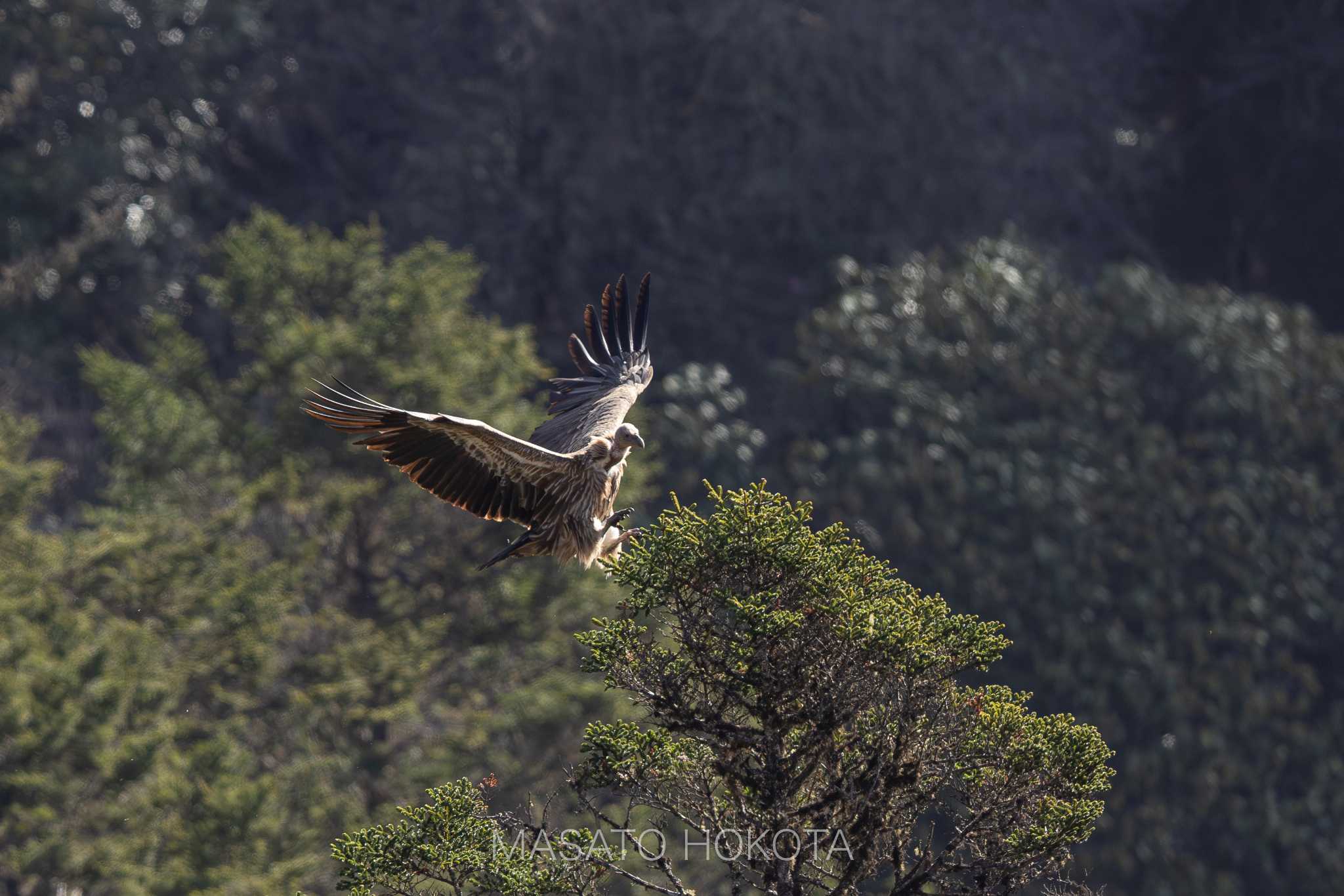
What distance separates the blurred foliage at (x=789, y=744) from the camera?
396 inches

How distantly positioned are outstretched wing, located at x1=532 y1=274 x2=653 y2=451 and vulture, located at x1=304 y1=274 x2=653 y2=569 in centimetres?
20

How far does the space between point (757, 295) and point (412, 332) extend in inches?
574

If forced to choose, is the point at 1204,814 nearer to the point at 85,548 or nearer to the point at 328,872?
the point at 328,872

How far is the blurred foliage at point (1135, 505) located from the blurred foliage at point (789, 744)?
21.8 metres

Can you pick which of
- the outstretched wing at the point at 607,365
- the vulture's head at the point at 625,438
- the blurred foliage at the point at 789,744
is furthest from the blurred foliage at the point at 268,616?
the blurred foliage at the point at 789,744

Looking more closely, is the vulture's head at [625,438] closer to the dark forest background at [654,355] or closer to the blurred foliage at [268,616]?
the blurred foliage at [268,616]

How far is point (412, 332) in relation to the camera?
28891mm

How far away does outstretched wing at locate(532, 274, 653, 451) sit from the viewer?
13422mm

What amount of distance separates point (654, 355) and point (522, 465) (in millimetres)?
27791

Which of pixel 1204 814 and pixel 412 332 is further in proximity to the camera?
pixel 1204 814

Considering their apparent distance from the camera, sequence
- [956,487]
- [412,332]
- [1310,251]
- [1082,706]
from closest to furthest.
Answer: [412,332] < [1082,706] < [956,487] < [1310,251]

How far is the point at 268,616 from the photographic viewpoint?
85.8 feet

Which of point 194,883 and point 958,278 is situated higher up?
point 958,278

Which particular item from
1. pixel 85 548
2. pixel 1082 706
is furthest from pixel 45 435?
pixel 1082 706
